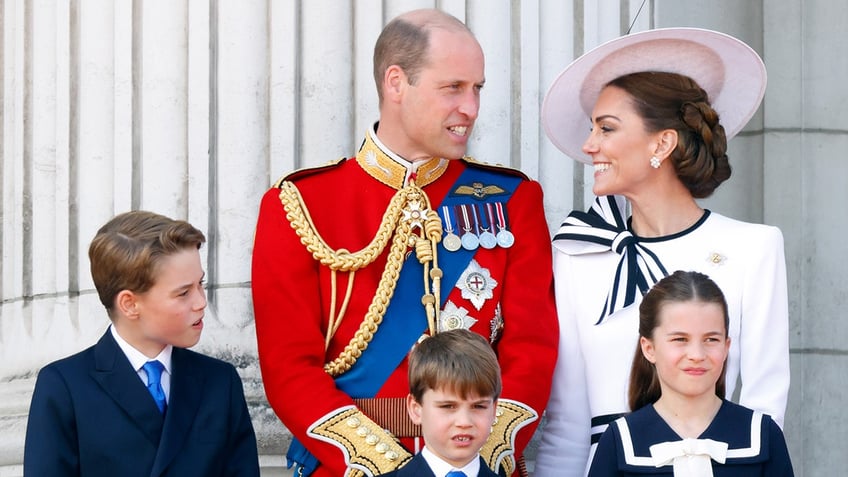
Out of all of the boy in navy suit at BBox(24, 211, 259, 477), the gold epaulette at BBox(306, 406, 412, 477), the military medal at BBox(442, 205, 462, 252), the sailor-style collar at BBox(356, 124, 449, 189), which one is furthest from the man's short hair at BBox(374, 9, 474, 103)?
the gold epaulette at BBox(306, 406, 412, 477)

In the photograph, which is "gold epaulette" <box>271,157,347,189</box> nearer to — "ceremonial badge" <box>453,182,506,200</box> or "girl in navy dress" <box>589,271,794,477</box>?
"ceremonial badge" <box>453,182,506,200</box>

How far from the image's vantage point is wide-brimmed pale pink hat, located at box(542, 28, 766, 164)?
4723 millimetres

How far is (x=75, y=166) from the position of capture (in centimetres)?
552

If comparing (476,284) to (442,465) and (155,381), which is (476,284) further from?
(155,381)

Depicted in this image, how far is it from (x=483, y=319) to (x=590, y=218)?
453 millimetres

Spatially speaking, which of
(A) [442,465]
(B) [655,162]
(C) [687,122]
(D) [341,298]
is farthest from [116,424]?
(C) [687,122]

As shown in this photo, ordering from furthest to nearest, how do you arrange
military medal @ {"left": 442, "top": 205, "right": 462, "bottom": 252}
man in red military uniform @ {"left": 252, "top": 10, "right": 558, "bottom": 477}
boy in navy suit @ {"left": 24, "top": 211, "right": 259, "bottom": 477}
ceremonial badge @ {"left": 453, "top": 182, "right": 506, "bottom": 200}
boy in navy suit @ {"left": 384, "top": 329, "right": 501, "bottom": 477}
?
1. ceremonial badge @ {"left": 453, "top": 182, "right": 506, "bottom": 200}
2. military medal @ {"left": 442, "top": 205, "right": 462, "bottom": 252}
3. man in red military uniform @ {"left": 252, "top": 10, "right": 558, "bottom": 477}
4. boy in navy suit @ {"left": 24, "top": 211, "right": 259, "bottom": 477}
5. boy in navy suit @ {"left": 384, "top": 329, "right": 501, "bottom": 477}

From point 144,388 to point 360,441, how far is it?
0.58 meters

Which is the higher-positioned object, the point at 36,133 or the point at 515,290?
the point at 36,133

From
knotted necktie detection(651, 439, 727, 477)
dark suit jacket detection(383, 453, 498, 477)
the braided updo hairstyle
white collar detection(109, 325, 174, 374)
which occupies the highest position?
the braided updo hairstyle

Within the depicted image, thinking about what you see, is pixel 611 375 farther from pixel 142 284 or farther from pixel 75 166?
pixel 75 166

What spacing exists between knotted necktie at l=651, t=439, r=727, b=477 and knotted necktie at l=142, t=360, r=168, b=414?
1286mm

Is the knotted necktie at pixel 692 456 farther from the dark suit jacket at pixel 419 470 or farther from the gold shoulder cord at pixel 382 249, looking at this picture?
the gold shoulder cord at pixel 382 249

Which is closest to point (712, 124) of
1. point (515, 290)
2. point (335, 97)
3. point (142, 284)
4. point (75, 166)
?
point (515, 290)
